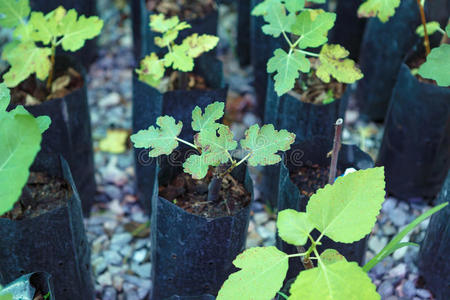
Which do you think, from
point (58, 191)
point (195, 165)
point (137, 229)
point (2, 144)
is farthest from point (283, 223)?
point (137, 229)

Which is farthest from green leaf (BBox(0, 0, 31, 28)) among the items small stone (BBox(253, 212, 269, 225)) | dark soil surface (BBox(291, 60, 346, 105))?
small stone (BBox(253, 212, 269, 225))

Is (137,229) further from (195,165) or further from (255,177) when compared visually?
(195,165)

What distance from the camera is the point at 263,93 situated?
6.60 feet

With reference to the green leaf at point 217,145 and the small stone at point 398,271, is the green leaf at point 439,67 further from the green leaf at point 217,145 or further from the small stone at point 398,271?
the small stone at point 398,271

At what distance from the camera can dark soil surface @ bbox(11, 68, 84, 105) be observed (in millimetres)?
1528

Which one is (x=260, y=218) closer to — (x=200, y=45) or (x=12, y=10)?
(x=200, y=45)

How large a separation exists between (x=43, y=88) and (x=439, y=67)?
3.53ft

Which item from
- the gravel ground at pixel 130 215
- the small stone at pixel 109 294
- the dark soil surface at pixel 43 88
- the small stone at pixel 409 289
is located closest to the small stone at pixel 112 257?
the gravel ground at pixel 130 215

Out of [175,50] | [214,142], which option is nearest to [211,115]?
[214,142]

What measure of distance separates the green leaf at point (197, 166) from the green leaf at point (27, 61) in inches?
23.3

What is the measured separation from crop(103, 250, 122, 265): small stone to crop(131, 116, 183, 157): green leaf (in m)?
0.61

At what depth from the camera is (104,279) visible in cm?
152

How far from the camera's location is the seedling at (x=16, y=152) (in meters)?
0.74

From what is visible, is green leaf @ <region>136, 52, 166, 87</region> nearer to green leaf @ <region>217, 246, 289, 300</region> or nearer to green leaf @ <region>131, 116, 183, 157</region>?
green leaf @ <region>131, 116, 183, 157</region>
